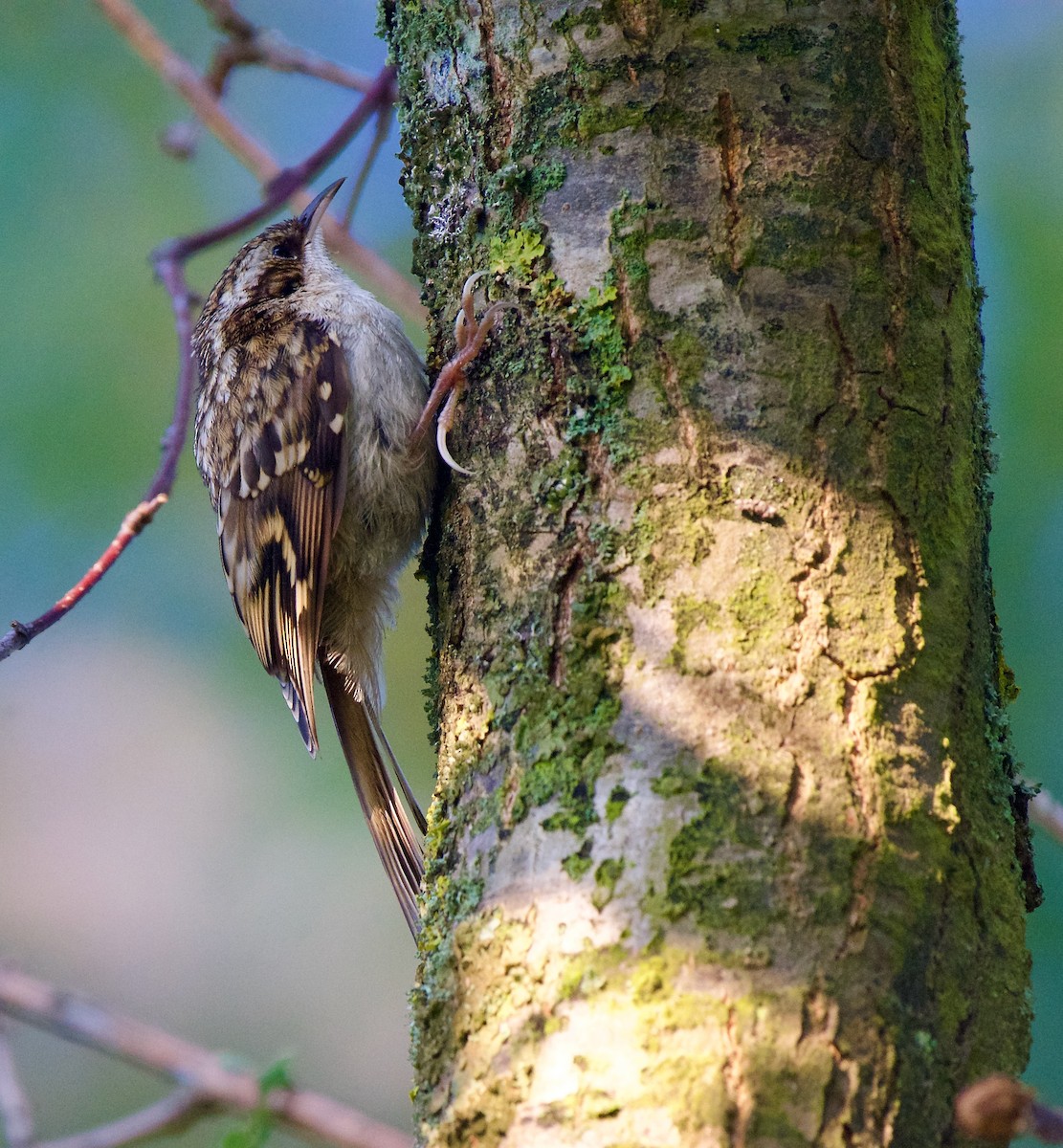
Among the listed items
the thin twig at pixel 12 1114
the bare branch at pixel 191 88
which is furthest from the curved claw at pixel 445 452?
the bare branch at pixel 191 88

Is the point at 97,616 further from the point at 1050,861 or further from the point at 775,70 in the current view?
the point at 775,70

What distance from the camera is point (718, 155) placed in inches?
62.7

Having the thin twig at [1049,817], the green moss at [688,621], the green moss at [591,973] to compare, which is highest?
the thin twig at [1049,817]

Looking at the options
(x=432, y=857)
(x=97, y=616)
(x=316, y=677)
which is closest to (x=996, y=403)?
(x=316, y=677)

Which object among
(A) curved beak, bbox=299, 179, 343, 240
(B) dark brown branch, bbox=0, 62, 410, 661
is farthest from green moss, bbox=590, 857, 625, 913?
(A) curved beak, bbox=299, 179, 343, 240

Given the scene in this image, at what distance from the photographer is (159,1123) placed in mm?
1912

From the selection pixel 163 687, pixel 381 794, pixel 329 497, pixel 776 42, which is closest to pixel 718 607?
pixel 776 42

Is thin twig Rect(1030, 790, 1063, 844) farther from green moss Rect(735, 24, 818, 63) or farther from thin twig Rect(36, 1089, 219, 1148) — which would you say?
thin twig Rect(36, 1089, 219, 1148)

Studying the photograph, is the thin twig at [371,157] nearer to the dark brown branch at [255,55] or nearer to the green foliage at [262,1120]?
the dark brown branch at [255,55]

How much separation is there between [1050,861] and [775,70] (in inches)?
103

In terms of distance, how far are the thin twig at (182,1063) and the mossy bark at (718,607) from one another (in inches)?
18.9

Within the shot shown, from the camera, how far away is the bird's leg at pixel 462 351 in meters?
1.76

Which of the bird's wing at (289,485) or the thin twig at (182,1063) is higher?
the bird's wing at (289,485)

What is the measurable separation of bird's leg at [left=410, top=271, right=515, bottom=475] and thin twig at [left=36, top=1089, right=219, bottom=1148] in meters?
1.09
